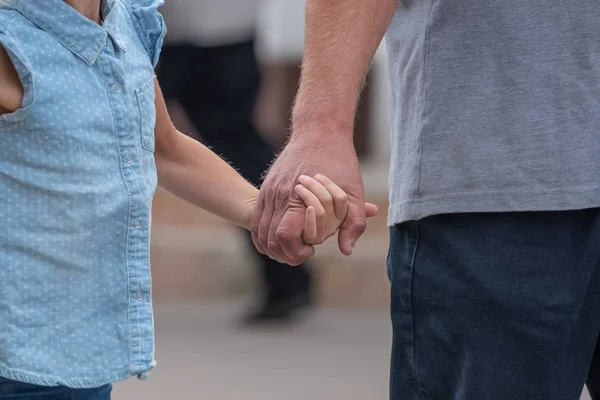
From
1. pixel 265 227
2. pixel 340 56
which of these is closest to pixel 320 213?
pixel 265 227

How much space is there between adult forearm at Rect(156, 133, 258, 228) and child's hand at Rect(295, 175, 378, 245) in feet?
0.97

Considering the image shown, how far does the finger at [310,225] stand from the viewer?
6.22 feet

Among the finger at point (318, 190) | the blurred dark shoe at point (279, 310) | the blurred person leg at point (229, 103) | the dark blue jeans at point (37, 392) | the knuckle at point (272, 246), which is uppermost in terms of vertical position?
the finger at point (318, 190)

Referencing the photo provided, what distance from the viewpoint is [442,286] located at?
1.91 metres

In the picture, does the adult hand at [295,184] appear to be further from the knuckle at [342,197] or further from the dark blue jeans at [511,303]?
the dark blue jeans at [511,303]

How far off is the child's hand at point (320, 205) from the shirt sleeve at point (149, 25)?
414 mm

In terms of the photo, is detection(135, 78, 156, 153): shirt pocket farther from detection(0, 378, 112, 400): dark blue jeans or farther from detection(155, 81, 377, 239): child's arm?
detection(0, 378, 112, 400): dark blue jeans

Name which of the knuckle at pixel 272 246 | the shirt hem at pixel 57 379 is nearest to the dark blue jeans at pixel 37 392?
the shirt hem at pixel 57 379

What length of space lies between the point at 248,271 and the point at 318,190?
4272 millimetres

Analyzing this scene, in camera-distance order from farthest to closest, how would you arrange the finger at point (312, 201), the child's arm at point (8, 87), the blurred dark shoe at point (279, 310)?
the blurred dark shoe at point (279, 310) → the finger at point (312, 201) → the child's arm at point (8, 87)

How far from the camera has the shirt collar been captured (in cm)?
185

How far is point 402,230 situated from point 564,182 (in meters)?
0.29

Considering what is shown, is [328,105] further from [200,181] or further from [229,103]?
[229,103]

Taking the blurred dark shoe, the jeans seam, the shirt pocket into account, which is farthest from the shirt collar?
the blurred dark shoe
